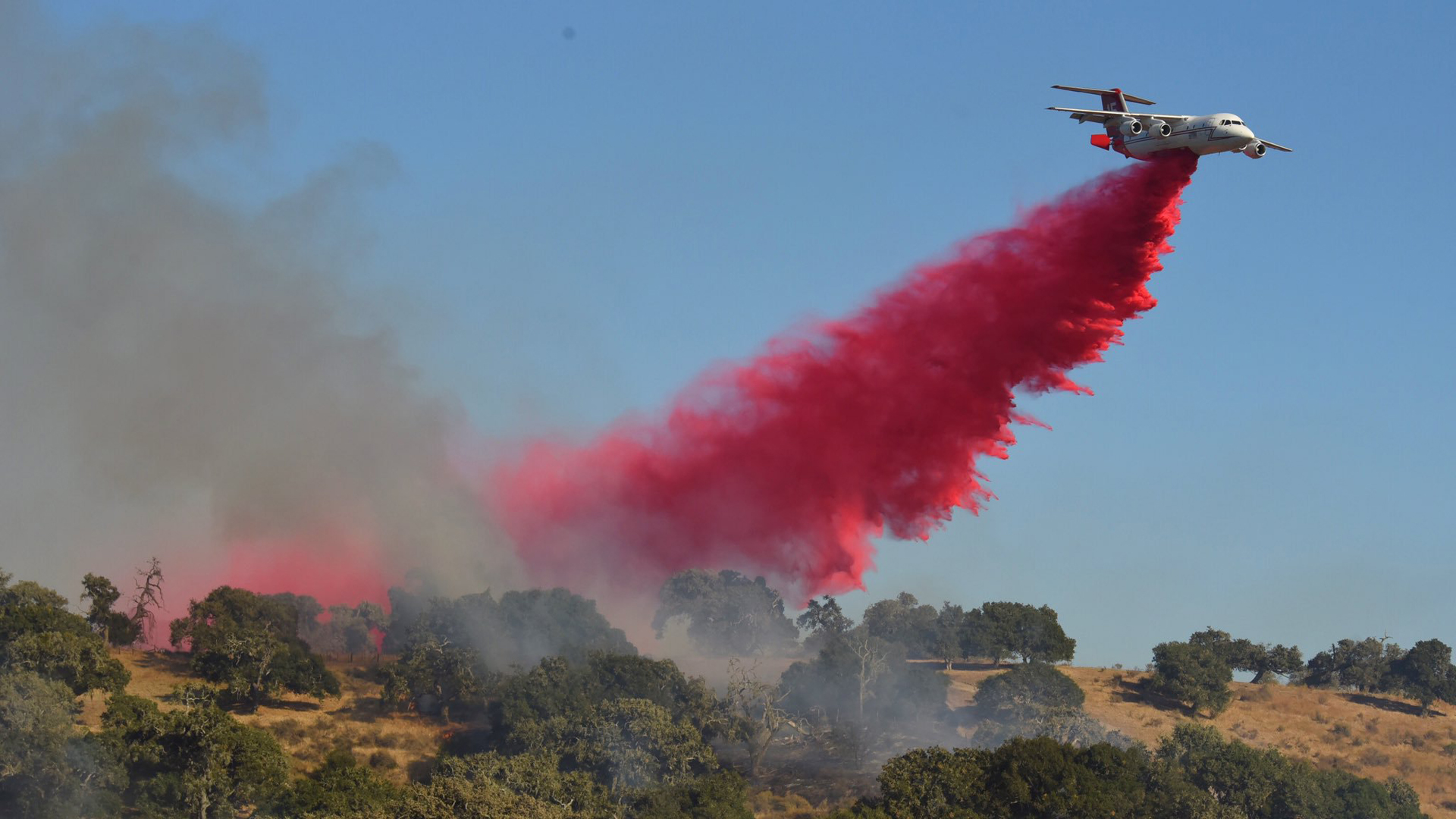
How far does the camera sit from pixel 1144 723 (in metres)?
103

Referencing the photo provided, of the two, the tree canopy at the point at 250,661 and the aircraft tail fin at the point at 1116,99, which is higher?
the aircraft tail fin at the point at 1116,99

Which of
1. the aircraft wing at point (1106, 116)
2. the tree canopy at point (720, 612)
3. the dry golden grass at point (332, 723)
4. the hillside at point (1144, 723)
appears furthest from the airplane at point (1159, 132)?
the tree canopy at point (720, 612)

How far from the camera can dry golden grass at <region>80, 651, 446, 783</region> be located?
82.3 metres

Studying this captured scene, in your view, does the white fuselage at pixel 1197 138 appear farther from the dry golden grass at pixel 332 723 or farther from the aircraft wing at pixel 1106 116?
the dry golden grass at pixel 332 723

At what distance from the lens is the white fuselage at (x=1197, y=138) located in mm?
59438

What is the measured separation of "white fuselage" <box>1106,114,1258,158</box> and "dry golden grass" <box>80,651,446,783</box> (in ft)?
174

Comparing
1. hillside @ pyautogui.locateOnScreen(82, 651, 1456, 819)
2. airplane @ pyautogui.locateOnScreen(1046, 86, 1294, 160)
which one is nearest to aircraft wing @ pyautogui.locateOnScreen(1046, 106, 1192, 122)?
airplane @ pyautogui.locateOnScreen(1046, 86, 1294, 160)

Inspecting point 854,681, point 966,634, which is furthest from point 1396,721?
point 854,681

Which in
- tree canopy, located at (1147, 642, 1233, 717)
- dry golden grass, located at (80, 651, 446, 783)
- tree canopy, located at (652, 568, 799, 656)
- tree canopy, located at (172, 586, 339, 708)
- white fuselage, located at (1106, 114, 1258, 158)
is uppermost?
white fuselage, located at (1106, 114, 1258, 158)

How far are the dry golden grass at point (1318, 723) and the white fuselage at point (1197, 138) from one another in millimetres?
49905

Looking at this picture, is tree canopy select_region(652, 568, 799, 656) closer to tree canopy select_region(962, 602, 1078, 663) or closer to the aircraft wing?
tree canopy select_region(962, 602, 1078, 663)

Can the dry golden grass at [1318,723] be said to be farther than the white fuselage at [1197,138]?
Yes

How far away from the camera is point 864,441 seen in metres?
84.9

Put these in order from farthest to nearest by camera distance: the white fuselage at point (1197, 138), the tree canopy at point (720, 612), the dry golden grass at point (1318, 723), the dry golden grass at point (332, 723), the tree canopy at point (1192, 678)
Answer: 1. the tree canopy at point (720, 612)
2. the tree canopy at point (1192, 678)
3. the dry golden grass at point (1318, 723)
4. the dry golden grass at point (332, 723)
5. the white fuselage at point (1197, 138)
